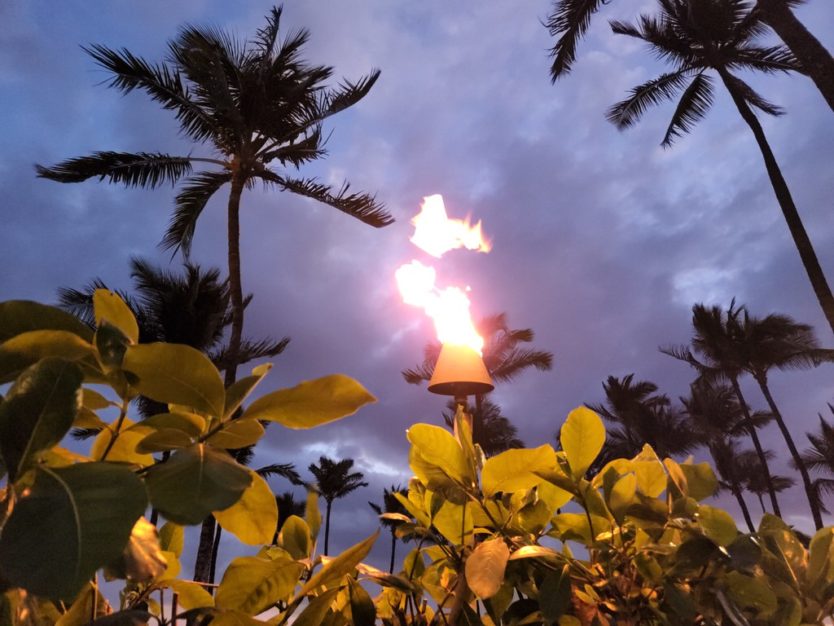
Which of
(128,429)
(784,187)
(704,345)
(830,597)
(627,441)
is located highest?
(704,345)

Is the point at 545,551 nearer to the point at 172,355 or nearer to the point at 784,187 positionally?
the point at 172,355

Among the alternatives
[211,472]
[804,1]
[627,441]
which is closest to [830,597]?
[211,472]

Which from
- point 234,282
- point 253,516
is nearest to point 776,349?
point 234,282

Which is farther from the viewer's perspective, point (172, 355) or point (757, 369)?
point (757, 369)

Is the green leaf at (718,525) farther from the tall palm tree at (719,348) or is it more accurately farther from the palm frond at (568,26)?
the tall palm tree at (719,348)

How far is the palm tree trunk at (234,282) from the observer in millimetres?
11844

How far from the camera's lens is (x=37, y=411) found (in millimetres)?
313

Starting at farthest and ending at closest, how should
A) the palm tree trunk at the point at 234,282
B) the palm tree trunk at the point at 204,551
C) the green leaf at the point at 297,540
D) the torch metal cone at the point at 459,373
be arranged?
the palm tree trunk at the point at 234,282, the palm tree trunk at the point at 204,551, the torch metal cone at the point at 459,373, the green leaf at the point at 297,540

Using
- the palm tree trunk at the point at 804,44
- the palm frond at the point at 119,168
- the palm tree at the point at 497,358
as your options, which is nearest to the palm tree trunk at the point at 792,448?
the palm tree at the point at 497,358

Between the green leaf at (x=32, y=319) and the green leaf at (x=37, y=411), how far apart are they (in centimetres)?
10

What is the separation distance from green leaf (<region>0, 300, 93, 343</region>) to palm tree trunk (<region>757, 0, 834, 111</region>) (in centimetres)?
1047

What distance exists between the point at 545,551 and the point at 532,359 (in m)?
21.6

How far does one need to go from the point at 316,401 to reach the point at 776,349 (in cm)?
2986

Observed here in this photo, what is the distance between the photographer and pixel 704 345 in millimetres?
27875
